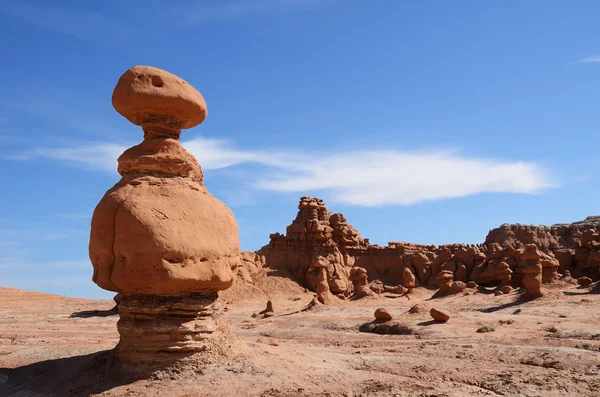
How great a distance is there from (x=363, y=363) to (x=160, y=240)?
4.04 m

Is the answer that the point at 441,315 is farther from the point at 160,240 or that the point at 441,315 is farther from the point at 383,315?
the point at 160,240

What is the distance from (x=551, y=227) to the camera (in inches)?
2130

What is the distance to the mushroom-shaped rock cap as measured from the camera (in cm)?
858

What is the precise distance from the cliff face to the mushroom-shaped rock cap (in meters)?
20.4

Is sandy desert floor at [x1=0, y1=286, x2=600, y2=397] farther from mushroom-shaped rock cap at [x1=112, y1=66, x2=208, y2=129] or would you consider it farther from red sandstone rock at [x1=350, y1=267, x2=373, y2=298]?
red sandstone rock at [x1=350, y1=267, x2=373, y2=298]

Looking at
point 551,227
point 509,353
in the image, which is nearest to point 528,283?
point 509,353

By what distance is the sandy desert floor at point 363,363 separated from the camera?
724 centimetres

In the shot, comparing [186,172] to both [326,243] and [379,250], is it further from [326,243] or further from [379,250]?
[379,250]

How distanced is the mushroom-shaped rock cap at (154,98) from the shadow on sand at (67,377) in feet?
12.9

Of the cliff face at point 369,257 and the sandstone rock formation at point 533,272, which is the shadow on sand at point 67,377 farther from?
the cliff face at point 369,257

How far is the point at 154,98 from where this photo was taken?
8.58m

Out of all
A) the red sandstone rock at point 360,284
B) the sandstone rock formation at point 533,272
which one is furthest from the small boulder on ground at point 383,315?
the red sandstone rock at point 360,284

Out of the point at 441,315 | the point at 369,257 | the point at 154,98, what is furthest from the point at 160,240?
the point at 369,257

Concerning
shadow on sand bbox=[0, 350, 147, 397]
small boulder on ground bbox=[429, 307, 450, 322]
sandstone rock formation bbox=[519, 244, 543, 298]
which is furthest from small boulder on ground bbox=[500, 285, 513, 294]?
shadow on sand bbox=[0, 350, 147, 397]
